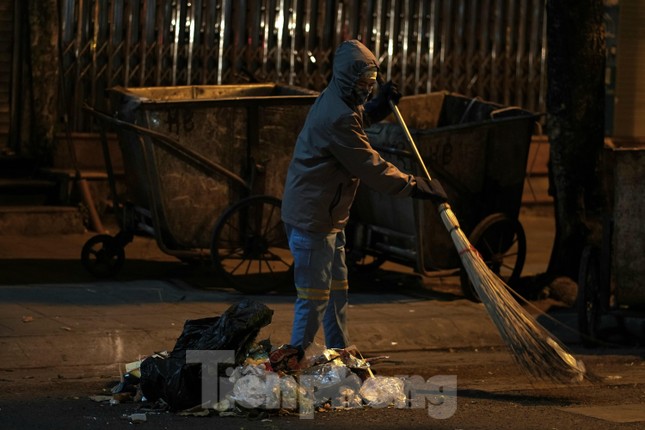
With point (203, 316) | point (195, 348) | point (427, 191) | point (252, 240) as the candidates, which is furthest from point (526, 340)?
point (252, 240)

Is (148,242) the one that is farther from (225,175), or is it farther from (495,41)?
(495,41)

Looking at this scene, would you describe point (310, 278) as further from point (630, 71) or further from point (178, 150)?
point (630, 71)

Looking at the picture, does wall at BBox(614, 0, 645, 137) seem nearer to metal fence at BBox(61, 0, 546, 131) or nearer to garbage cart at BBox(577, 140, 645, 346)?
metal fence at BBox(61, 0, 546, 131)

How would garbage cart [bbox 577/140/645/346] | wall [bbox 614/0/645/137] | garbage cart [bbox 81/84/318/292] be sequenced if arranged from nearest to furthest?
garbage cart [bbox 577/140/645/346] → garbage cart [bbox 81/84/318/292] → wall [bbox 614/0/645/137]

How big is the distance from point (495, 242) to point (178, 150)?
8.30ft

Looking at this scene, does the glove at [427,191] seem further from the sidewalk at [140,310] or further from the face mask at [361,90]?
the sidewalk at [140,310]

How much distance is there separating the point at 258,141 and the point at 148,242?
239 centimetres

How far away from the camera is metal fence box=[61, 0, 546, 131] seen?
12180 millimetres

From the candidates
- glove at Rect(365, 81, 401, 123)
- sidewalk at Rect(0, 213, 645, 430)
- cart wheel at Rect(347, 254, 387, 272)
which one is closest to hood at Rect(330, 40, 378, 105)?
glove at Rect(365, 81, 401, 123)

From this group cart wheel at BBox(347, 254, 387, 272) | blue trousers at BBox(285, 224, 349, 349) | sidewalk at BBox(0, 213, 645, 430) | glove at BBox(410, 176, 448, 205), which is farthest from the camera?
cart wheel at BBox(347, 254, 387, 272)

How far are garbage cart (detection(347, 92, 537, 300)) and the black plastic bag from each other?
273cm

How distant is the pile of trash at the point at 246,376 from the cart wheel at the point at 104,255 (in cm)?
309

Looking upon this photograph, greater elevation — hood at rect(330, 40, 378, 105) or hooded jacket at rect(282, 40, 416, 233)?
hood at rect(330, 40, 378, 105)

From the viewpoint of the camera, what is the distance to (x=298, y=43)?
13.1 metres
